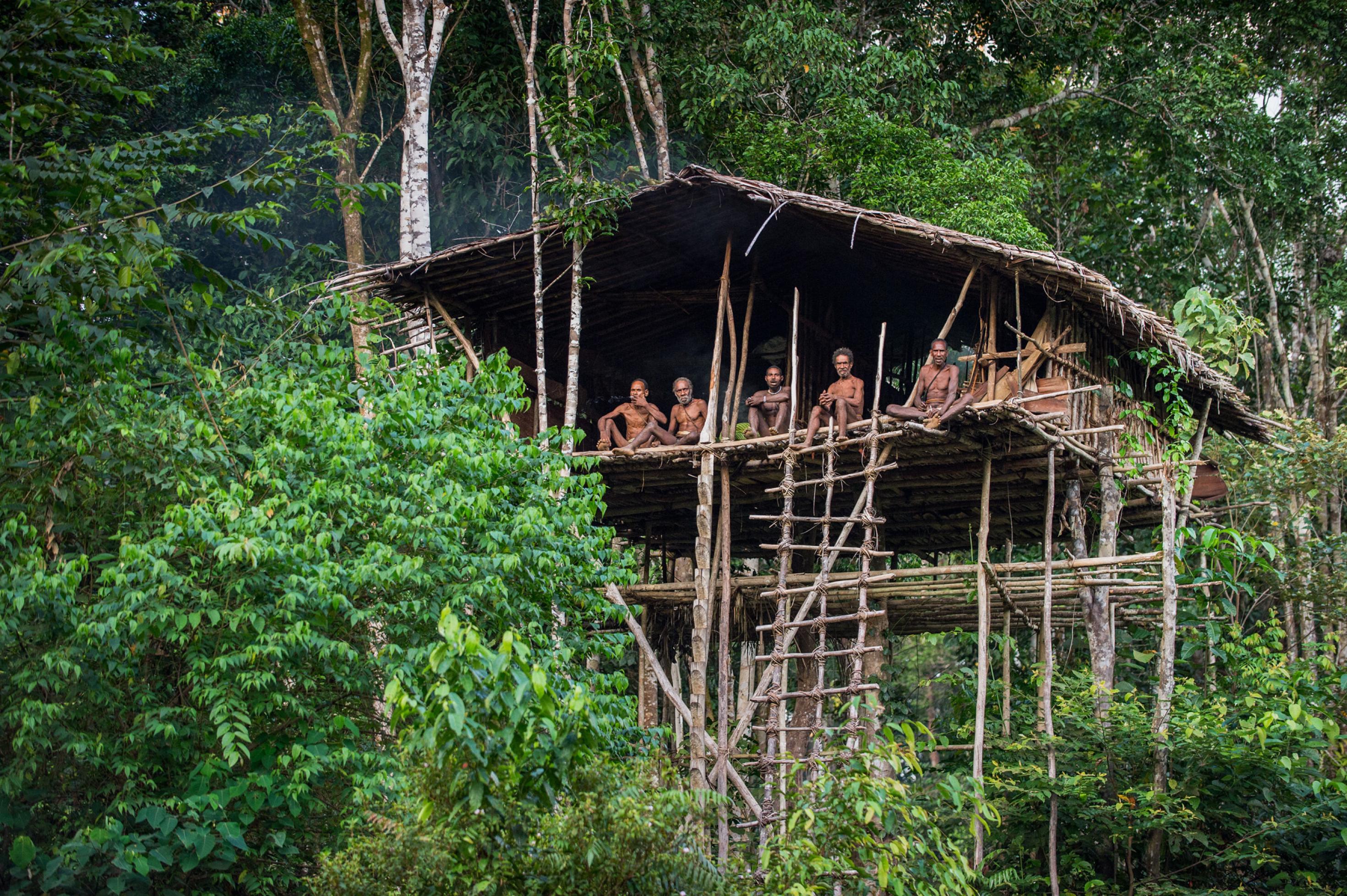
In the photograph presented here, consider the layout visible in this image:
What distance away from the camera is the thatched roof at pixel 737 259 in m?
9.45

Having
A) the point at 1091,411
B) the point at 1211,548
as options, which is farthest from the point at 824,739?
the point at 1091,411

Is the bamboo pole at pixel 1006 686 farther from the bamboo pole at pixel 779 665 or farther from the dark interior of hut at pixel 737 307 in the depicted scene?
→ the dark interior of hut at pixel 737 307

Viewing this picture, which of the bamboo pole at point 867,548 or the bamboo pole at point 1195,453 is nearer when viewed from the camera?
the bamboo pole at point 867,548

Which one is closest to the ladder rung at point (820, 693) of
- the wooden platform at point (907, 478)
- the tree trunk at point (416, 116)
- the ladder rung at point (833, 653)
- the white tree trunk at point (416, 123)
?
the ladder rung at point (833, 653)

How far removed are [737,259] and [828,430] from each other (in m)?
2.50

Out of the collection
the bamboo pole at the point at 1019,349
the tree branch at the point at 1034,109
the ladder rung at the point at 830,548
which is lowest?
the ladder rung at the point at 830,548

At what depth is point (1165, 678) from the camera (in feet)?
30.8

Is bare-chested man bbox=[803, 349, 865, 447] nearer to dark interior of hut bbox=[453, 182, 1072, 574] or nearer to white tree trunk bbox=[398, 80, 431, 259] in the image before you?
dark interior of hut bbox=[453, 182, 1072, 574]

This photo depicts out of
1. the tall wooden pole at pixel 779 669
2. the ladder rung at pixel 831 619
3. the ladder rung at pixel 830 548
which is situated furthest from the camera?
the ladder rung at pixel 830 548

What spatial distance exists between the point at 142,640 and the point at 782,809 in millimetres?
3928

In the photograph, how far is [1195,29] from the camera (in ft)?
54.6

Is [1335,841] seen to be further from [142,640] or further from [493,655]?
[142,640]

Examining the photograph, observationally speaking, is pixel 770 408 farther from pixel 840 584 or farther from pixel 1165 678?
pixel 1165 678

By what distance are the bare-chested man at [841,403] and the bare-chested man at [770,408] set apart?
0.43 metres
